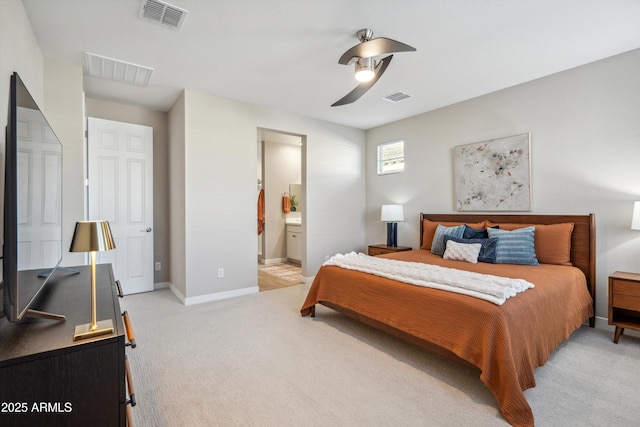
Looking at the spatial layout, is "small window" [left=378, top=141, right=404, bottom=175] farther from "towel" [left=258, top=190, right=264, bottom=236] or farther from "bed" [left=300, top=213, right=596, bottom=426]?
"towel" [left=258, top=190, right=264, bottom=236]

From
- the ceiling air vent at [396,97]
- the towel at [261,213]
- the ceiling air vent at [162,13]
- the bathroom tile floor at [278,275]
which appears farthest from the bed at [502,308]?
the towel at [261,213]

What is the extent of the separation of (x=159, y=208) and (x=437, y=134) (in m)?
4.32

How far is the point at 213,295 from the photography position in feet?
13.3

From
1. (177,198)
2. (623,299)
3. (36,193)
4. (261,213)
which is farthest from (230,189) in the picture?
(623,299)

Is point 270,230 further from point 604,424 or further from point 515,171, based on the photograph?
point 604,424

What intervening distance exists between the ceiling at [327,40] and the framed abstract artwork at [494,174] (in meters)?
0.73

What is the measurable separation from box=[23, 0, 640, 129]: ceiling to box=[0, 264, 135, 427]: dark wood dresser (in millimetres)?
2262

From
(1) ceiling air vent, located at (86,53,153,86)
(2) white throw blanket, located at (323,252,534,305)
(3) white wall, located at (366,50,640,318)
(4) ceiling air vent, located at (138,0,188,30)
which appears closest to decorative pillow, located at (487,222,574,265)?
(3) white wall, located at (366,50,640,318)

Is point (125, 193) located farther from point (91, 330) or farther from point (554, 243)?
point (554, 243)

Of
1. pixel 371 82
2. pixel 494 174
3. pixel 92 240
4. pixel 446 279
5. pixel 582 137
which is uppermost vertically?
pixel 371 82

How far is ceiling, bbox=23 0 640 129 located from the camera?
2.30 metres

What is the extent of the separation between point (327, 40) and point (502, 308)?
2.51 metres

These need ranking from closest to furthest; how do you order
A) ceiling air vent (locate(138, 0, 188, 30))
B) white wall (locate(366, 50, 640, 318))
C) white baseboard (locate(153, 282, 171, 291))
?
1. ceiling air vent (locate(138, 0, 188, 30))
2. white wall (locate(366, 50, 640, 318))
3. white baseboard (locate(153, 282, 171, 291))

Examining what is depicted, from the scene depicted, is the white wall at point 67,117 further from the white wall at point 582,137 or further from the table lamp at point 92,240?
the white wall at point 582,137
